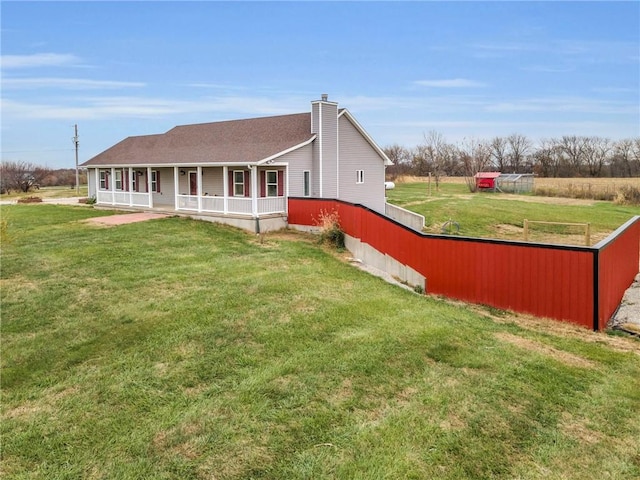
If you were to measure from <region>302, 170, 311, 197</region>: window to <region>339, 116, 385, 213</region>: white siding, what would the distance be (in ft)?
7.21

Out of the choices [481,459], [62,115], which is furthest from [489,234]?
[62,115]

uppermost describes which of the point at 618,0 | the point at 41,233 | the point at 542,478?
the point at 618,0

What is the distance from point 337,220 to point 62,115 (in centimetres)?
4393

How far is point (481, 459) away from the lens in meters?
4.60

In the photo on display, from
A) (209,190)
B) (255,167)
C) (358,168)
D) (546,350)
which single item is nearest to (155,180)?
(209,190)

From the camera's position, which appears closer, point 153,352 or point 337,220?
point 153,352

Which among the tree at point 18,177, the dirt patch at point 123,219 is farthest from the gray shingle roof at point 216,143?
the tree at point 18,177

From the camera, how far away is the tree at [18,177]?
49.8 metres

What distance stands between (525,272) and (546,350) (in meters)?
2.61

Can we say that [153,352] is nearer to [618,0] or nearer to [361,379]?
[361,379]

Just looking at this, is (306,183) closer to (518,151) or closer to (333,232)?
(333,232)

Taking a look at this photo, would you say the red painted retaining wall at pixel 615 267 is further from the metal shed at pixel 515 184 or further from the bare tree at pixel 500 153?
the bare tree at pixel 500 153

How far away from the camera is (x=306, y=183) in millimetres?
21797

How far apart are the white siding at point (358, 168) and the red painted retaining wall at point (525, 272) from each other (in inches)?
415
